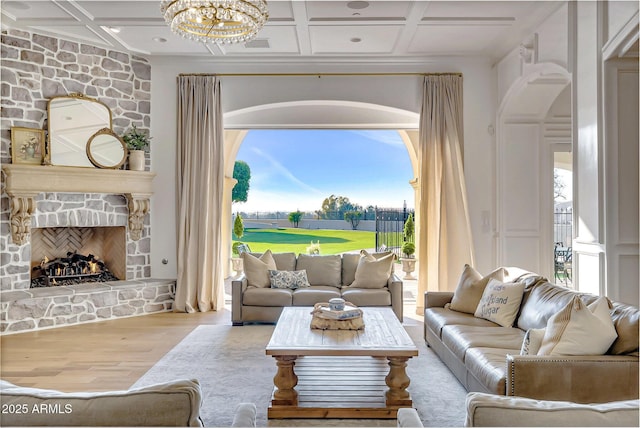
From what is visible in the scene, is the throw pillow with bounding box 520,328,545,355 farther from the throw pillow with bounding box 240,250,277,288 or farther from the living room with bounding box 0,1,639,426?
the throw pillow with bounding box 240,250,277,288

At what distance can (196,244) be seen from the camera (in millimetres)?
6680

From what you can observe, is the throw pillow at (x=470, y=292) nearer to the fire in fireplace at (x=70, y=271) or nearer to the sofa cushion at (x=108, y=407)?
the sofa cushion at (x=108, y=407)

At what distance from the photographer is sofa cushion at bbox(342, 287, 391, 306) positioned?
18.5 ft

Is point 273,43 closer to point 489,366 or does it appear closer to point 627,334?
point 489,366

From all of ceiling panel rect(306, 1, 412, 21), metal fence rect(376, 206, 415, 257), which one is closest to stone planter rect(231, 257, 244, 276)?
metal fence rect(376, 206, 415, 257)

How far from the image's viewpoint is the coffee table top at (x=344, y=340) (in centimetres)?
321

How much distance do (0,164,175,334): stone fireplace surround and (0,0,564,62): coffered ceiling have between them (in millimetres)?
1698

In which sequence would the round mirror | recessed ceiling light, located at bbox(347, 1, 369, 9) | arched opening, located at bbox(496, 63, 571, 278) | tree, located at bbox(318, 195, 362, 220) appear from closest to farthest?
1. recessed ceiling light, located at bbox(347, 1, 369, 9)
2. the round mirror
3. arched opening, located at bbox(496, 63, 571, 278)
4. tree, located at bbox(318, 195, 362, 220)

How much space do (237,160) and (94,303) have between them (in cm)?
611

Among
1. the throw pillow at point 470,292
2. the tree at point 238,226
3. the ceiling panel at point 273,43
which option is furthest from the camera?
the tree at point 238,226

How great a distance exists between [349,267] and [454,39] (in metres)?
3.17

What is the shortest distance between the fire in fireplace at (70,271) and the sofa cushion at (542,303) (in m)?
5.27

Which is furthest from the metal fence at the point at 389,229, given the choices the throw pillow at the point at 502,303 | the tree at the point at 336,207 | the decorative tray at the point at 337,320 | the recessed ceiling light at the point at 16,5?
the recessed ceiling light at the point at 16,5

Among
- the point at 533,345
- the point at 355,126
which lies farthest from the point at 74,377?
the point at 355,126
